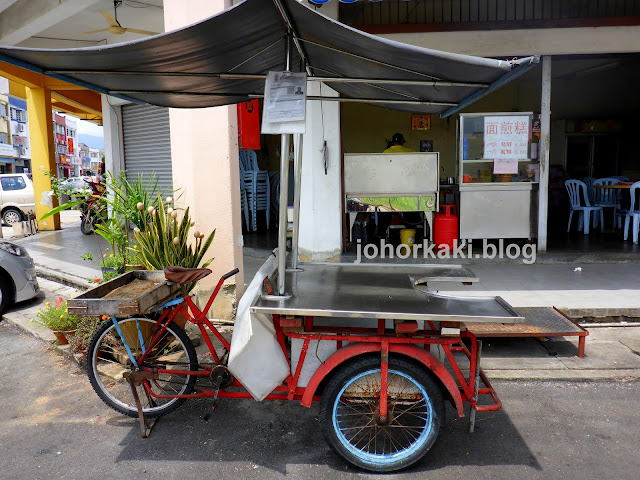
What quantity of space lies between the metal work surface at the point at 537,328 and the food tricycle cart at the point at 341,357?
1.06 meters

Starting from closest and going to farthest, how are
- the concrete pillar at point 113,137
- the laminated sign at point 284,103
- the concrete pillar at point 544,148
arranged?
1. the laminated sign at point 284,103
2. the concrete pillar at point 544,148
3. the concrete pillar at point 113,137

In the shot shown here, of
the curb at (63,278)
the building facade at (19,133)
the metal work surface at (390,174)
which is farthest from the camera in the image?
the building facade at (19,133)

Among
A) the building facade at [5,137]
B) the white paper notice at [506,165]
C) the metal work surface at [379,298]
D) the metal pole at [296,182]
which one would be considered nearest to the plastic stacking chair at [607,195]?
the white paper notice at [506,165]

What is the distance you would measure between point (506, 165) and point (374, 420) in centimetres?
645

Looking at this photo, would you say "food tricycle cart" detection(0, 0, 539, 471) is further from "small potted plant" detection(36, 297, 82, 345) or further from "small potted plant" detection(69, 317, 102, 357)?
"small potted plant" detection(36, 297, 82, 345)

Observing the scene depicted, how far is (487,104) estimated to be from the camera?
41.4ft

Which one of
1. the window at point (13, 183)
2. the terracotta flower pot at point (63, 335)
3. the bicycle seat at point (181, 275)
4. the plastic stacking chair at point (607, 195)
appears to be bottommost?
the terracotta flower pot at point (63, 335)

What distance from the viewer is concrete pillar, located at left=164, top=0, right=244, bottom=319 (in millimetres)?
5242

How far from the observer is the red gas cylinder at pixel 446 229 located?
8195 millimetres

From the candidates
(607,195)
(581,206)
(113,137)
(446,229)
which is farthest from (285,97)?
(607,195)

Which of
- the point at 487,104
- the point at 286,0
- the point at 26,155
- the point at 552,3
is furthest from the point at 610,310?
the point at 26,155

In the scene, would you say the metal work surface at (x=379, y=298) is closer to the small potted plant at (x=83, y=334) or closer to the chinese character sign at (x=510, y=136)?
the small potted plant at (x=83, y=334)

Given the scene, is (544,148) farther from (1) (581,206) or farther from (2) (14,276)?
(2) (14,276)

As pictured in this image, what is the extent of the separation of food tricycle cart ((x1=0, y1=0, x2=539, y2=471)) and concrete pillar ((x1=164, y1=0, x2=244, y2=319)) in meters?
1.35
